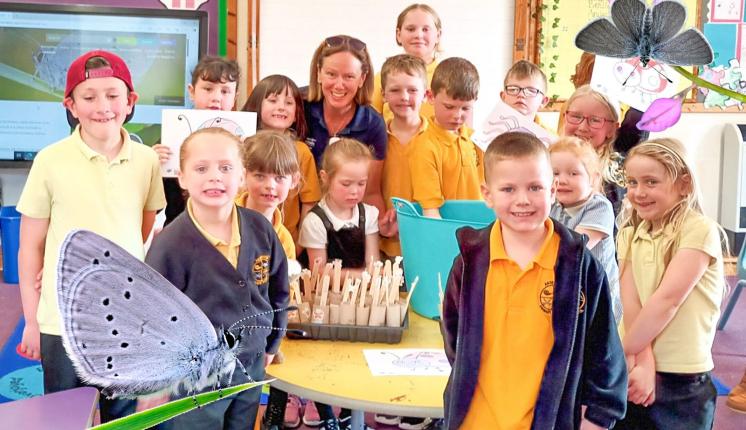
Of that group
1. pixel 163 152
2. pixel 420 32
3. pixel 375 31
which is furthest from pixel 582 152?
pixel 375 31

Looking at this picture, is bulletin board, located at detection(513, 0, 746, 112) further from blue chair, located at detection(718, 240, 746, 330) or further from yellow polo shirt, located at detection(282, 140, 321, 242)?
yellow polo shirt, located at detection(282, 140, 321, 242)

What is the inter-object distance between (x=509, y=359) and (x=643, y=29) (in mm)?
901

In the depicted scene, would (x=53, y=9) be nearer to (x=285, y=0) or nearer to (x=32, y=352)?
(x=285, y=0)

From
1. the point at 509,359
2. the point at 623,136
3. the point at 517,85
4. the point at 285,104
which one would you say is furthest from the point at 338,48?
the point at 509,359

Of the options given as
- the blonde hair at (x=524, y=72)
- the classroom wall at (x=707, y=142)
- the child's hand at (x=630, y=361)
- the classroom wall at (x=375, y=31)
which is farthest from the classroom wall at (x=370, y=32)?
the child's hand at (x=630, y=361)

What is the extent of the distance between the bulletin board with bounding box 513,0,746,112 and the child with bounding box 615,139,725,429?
367cm

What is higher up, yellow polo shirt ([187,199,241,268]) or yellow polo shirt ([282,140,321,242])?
yellow polo shirt ([282,140,321,242])

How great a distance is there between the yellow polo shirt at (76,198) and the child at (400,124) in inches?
36.6

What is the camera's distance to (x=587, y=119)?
8.20 ft

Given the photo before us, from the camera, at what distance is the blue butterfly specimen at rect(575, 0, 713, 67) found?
54 centimetres

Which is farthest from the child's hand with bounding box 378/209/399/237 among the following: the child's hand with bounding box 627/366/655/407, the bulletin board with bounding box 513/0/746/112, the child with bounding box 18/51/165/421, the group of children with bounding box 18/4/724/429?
the bulletin board with bounding box 513/0/746/112

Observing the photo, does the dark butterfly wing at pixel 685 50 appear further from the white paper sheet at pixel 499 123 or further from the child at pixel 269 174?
the white paper sheet at pixel 499 123

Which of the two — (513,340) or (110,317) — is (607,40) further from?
(513,340)

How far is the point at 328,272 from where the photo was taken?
6.22 feet
